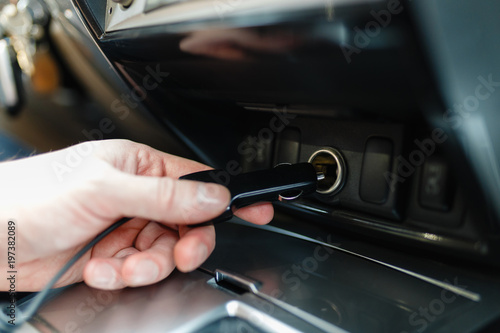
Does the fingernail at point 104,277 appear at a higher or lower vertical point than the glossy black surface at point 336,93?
lower

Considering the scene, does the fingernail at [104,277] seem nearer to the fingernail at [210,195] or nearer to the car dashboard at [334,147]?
the car dashboard at [334,147]

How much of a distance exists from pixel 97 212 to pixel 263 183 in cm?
19

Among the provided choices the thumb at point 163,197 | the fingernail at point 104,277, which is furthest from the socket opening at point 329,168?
the fingernail at point 104,277

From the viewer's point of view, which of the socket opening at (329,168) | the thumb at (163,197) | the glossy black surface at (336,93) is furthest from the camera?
the socket opening at (329,168)

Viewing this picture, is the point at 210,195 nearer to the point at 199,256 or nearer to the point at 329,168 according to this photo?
the point at 199,256

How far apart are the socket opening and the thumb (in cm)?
16

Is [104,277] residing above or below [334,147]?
below

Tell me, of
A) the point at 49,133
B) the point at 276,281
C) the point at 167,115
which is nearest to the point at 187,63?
the point at 167,115

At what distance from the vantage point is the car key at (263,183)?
458 millimetres

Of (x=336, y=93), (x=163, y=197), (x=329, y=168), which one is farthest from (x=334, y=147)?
(x=163, y=197)

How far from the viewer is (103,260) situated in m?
0.44

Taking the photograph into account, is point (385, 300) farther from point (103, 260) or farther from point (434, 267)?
point (103, 260)

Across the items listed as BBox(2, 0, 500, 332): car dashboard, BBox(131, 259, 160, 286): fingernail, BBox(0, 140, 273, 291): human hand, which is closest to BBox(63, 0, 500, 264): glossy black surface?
BBox(2, 0, 500, 332): car dashboard

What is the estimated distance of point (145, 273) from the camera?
1.42 ft
